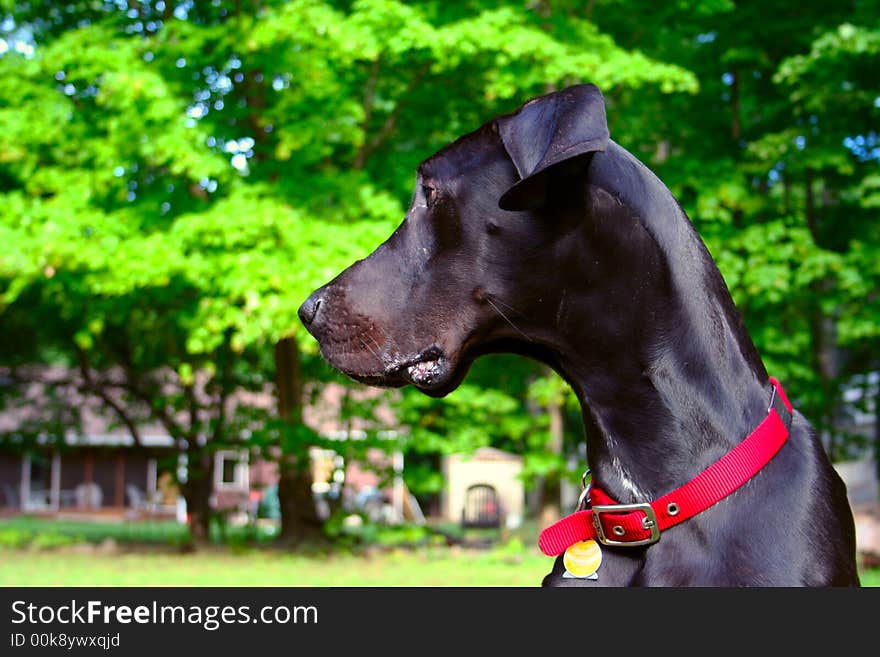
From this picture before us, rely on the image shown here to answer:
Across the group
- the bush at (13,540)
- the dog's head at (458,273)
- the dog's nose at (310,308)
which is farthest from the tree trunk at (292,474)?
the dog's head at (458,273)

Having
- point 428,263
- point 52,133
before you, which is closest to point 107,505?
point 52,133

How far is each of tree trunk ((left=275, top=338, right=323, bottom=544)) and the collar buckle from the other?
13.8 meters

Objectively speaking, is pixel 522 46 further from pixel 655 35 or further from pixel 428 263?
pixel 428 263

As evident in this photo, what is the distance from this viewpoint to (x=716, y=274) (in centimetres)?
251

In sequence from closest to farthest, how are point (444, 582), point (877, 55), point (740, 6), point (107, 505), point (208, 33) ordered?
point (444, 582) < point (208, 33) < point (877, 55) < point (740, 6) < point (107, 505)

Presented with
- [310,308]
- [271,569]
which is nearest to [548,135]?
[310,308]

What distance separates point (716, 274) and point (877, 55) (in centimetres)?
1315

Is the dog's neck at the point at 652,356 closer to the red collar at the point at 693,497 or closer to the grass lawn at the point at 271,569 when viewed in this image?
the red collar at the point at 693,497

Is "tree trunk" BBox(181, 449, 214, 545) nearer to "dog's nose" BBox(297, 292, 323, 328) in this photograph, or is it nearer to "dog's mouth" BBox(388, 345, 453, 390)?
"dog's nose" BBox(297, 292, 323, 328)

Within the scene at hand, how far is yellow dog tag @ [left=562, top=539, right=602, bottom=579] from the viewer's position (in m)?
2.39

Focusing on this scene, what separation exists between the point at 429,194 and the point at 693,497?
999mm

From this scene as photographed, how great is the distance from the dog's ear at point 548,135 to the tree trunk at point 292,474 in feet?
45.6

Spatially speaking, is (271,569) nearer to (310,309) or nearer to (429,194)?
(310,309)

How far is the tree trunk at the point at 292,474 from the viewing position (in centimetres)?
1634
